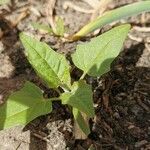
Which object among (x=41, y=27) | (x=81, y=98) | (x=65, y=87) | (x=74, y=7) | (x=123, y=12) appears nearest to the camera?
(x=81, y=98)

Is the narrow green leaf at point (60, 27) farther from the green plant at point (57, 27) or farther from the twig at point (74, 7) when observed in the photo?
the twig at point (74, 7)

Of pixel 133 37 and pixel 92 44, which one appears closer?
pixel 92 44

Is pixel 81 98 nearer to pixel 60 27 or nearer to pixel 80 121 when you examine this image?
pixel 80 121

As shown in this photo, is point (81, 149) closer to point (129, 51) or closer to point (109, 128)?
point (109, 128)

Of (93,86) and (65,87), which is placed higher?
(65,87)

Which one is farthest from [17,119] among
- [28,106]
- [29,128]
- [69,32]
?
[69,32]

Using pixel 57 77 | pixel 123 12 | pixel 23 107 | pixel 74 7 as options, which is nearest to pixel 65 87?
pixel 57 77

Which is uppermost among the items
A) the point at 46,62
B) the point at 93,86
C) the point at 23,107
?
the point at 46,62
